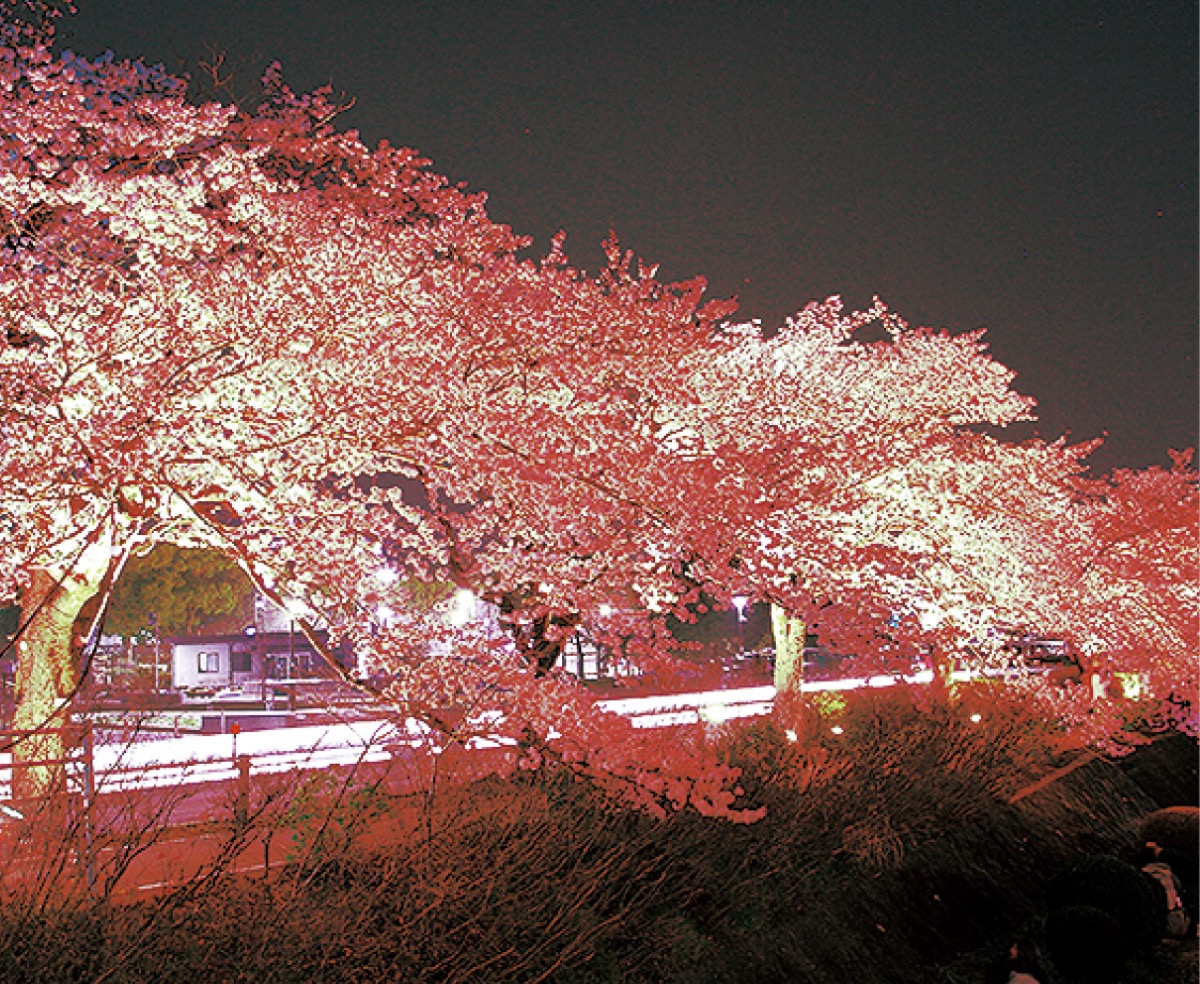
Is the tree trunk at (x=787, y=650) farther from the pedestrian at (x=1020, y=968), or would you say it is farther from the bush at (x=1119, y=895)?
the pedestrian at (x=1020, y=968)

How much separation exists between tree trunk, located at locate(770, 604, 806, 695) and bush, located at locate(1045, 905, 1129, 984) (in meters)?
7.69

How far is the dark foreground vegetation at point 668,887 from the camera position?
6.15 metres

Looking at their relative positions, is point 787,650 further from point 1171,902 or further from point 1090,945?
point 1090,945

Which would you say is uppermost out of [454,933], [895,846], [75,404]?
[75,404]

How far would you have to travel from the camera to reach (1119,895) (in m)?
12.0

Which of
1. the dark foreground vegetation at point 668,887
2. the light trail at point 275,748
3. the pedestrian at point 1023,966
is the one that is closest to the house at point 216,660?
the light trail at point 275,748

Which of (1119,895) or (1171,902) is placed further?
(1171,902)

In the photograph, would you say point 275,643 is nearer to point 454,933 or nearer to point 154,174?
point 154,174

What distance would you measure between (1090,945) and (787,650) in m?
8.54

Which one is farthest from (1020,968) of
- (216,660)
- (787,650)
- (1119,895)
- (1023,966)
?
(216,660)

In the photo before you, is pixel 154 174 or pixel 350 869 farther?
pixel 154 174

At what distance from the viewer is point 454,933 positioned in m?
6.96

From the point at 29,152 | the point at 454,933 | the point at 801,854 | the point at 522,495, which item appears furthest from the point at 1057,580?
the point at 29,152

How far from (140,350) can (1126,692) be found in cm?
2548
